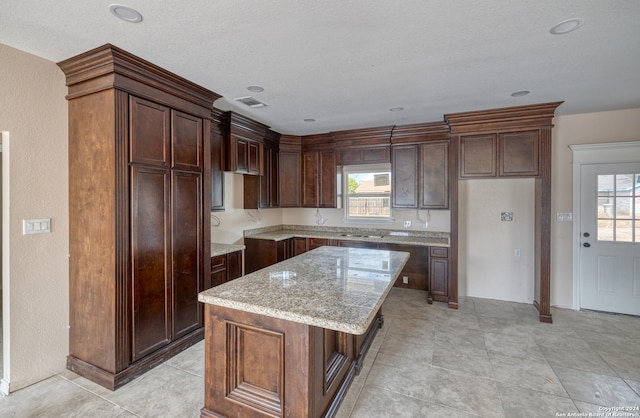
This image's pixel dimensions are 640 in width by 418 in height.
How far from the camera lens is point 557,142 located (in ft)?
12.7

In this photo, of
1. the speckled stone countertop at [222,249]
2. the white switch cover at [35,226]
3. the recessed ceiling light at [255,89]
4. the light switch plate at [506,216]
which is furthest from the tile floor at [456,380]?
the recessed ceiling light at [255,89]

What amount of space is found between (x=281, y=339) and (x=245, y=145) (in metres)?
3.24

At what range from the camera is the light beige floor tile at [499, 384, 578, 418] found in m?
2.00

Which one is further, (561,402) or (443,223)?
(443,223)

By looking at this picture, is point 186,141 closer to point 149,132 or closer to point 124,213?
point 149,132

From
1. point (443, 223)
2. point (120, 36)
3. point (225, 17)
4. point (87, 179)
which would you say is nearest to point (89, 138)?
point (87, 179)

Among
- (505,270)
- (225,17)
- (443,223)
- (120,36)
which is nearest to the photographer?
(225,17)

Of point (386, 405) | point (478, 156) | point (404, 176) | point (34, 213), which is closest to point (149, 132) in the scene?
point (34, 213)

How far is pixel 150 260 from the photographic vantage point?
8.18ft

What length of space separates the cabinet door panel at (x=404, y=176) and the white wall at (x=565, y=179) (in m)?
1.78

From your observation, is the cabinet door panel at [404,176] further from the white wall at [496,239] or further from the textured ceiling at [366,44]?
the textured ceiling at [366,44]

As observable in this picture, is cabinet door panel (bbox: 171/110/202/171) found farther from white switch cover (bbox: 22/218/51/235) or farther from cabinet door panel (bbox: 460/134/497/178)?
cabinet door panel (bbox: 460/134/497/178)

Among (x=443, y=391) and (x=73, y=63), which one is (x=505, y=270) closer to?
(x=443, y=391)

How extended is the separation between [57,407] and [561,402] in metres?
3.63
